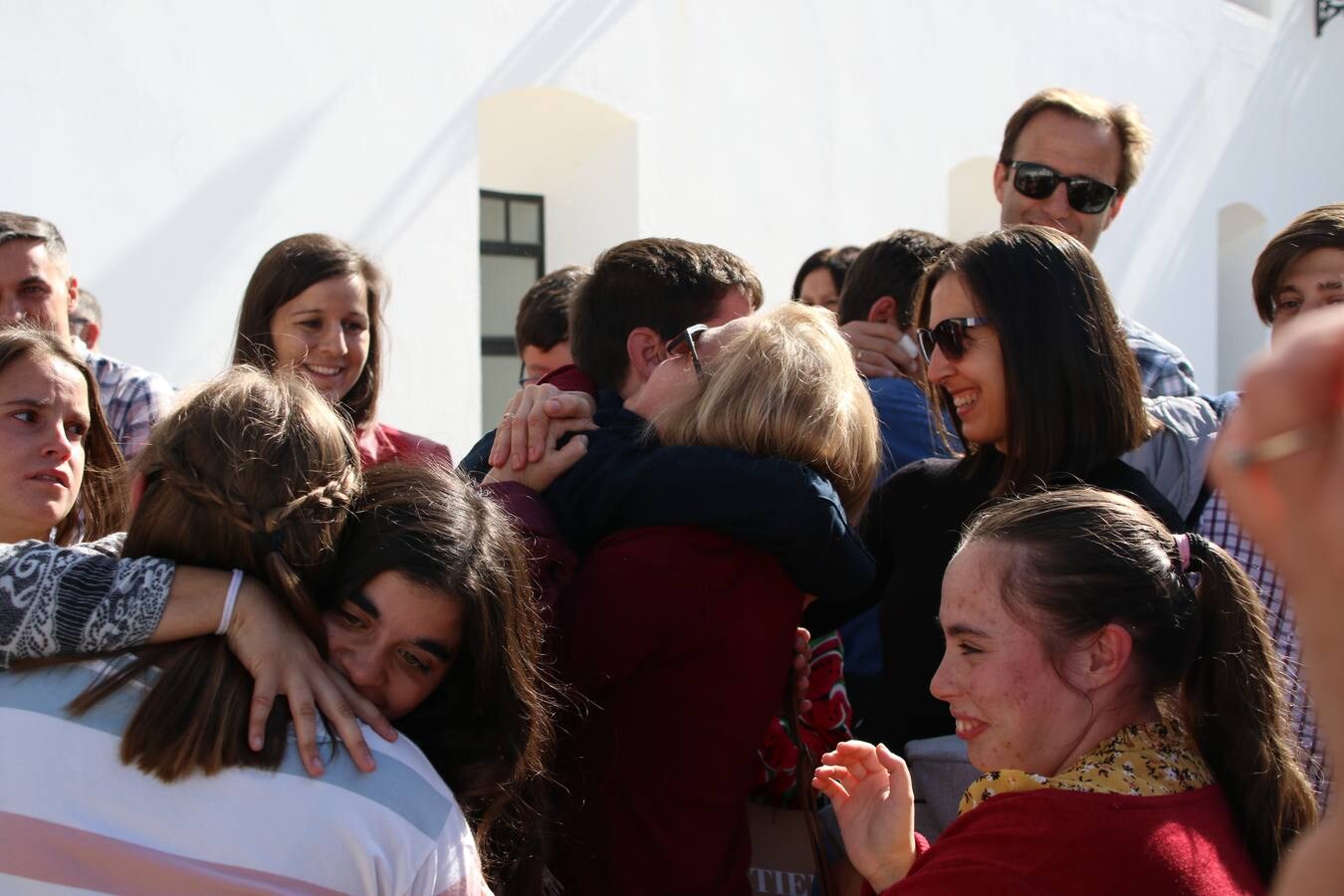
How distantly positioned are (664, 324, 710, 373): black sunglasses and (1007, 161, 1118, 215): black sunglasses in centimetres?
139

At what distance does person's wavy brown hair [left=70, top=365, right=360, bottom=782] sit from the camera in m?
1.39

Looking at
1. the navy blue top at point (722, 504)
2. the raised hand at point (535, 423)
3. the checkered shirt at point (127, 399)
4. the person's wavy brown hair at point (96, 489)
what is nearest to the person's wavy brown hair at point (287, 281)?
the checkered shirt at point (127, 399)

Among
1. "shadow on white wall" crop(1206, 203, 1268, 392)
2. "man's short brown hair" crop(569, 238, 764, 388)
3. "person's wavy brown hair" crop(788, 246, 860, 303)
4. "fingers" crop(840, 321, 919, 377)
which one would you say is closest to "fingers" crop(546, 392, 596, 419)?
"man's short brown hair" crop(569, 238, 764, 388)

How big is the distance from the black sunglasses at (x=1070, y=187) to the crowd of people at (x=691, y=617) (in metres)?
0.84

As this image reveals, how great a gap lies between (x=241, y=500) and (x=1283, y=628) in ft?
5.74

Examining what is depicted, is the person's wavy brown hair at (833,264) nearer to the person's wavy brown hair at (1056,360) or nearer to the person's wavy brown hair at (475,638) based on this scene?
the person's wavy brown hair at (1056,360)

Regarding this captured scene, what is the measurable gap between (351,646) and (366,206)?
13.8ft

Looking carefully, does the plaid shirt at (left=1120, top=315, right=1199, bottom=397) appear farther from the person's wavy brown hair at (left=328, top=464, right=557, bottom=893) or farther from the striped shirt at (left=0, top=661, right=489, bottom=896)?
the striped shirt at (left=0, top=661, right=489, bottom=896)

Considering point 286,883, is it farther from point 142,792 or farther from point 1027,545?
point 1027,545

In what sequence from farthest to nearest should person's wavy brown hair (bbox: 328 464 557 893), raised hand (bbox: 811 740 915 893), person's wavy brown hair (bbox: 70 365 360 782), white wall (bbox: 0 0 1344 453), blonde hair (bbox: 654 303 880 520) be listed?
white wall (bbox: 0 0 1344 453)
blonde hair (bbox: 654 303 880 520)
raised hand (bbox: 811 740 915 893)
person's wavy brown hair (bbox: 328 464 557 893)
person's wavy brown hair (bbox: 70 365 360 782)

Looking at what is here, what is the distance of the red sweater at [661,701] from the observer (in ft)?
5.88

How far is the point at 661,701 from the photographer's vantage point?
1841mm

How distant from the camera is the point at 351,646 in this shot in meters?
1.52

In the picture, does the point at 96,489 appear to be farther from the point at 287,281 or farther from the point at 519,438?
the point at 519,438
